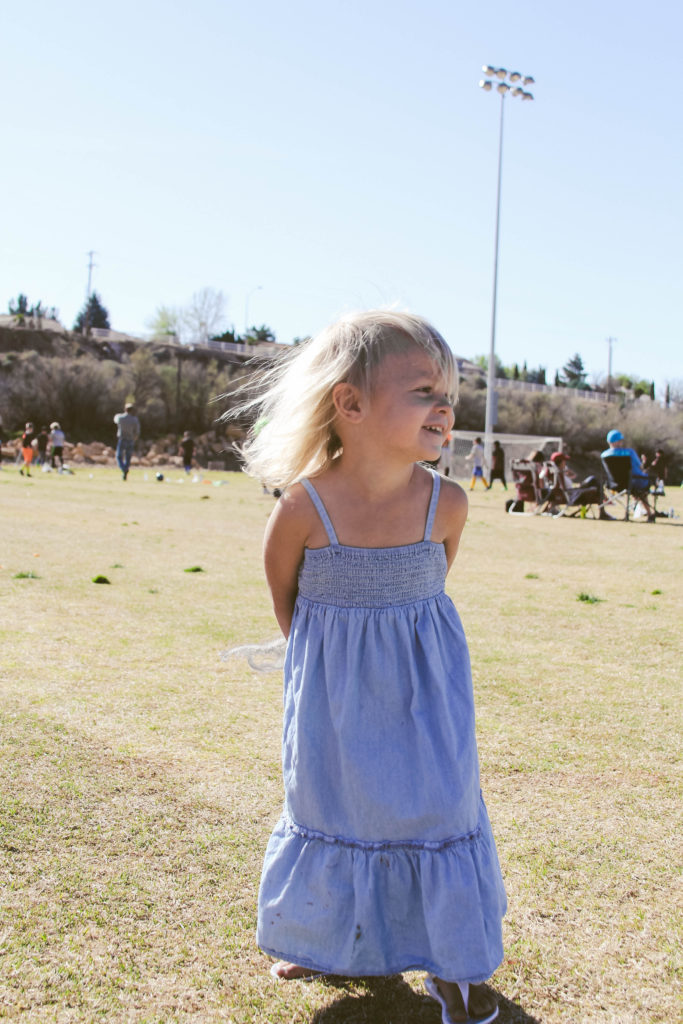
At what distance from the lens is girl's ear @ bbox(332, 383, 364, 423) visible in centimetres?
225

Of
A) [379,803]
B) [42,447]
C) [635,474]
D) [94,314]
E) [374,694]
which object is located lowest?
[379,803]

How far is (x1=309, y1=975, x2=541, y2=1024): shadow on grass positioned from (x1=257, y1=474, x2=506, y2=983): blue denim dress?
0.13 metres

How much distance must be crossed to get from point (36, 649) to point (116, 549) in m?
4.96

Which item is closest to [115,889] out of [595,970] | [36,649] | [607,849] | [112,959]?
[112,959]

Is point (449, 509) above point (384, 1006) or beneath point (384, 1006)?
above

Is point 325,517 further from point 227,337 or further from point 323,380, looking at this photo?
point 227,337

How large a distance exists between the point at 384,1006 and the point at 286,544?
1.15 meters

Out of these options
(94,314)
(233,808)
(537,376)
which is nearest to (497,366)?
(537,376)

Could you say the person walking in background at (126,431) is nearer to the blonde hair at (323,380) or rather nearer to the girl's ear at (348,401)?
the blonde hair at (323,380)

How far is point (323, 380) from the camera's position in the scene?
89.5 inches

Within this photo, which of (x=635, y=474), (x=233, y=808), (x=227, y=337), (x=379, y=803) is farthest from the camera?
(x=227, y=337)

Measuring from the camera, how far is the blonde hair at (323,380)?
7.36ft

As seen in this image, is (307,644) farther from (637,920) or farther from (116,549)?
(116,549)

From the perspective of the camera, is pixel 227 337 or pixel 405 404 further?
pixel 227 337
